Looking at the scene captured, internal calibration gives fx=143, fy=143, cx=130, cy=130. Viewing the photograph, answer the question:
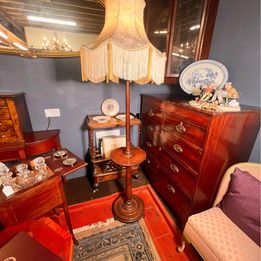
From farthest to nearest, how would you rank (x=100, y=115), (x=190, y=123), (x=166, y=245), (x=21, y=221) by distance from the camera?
(x=100, y=115) → (x=166, y=245) → (x=190, y=123) → (x=21, y=221)

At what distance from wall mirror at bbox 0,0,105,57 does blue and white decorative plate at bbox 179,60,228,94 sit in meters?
1.01

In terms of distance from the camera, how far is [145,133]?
1.90m

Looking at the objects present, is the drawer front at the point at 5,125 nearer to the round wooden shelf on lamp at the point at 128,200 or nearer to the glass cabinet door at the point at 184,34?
the round wooden shelf on lamp at the point at 128,200

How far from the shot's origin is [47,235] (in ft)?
2.80

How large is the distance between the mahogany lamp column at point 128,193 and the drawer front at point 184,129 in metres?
0.35

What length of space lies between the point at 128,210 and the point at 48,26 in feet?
6.31

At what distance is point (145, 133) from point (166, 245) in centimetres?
117

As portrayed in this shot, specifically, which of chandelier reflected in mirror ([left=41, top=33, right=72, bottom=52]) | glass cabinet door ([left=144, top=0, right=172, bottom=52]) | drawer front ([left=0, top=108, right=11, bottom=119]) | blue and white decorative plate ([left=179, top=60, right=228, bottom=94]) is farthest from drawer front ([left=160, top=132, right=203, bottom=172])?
drawer front ([left=0, top=108, right=11, bottom=119])

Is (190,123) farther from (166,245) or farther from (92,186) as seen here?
(92,186)

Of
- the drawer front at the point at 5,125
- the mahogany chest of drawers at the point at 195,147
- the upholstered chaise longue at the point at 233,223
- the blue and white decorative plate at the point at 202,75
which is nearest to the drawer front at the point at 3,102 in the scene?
the drawer front at the point at 5,125

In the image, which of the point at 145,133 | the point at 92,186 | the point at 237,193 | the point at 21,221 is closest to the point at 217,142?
the point at 237,193

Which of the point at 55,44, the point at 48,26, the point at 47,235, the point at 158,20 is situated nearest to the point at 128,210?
the point at 47,235

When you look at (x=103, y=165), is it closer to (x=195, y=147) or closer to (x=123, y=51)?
(x=195, y=147)

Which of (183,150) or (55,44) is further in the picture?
(55,44)
